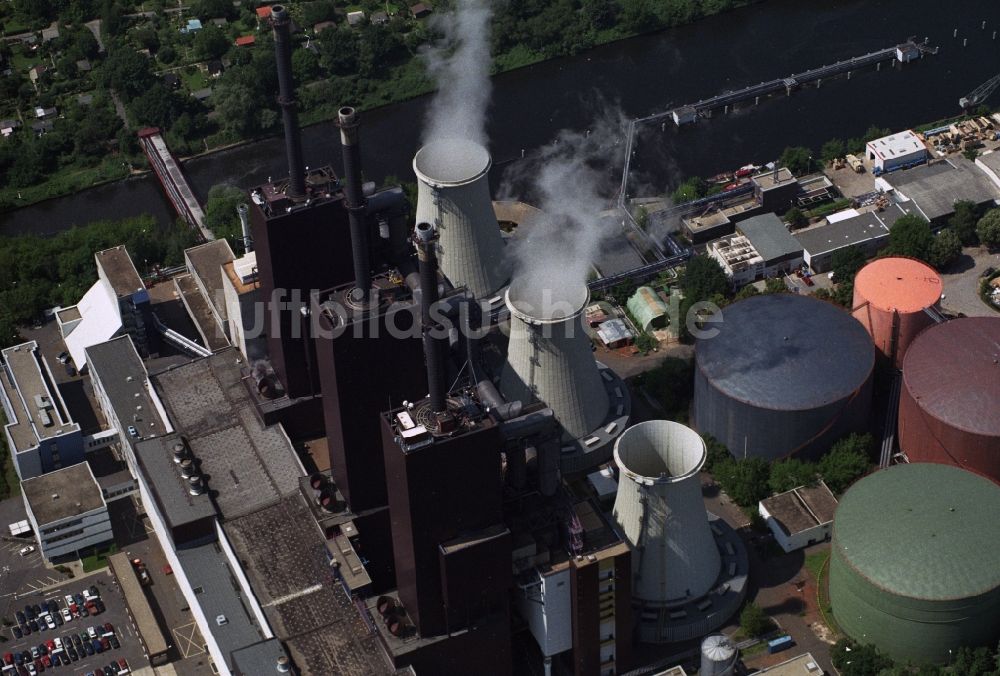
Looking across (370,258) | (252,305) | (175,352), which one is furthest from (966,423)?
(175,352)

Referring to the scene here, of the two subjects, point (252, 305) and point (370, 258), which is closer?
point (370, 258)

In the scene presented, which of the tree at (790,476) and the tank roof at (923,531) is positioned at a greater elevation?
the tank roof at (923,531)

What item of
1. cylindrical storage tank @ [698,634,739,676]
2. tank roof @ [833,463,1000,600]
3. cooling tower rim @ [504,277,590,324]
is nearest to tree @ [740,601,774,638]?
cylindrical storage tank @ [698,634,739,676]

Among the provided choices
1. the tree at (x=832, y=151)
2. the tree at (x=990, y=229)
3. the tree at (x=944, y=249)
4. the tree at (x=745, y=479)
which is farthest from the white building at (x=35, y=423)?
the tree at (x=990, y=229)

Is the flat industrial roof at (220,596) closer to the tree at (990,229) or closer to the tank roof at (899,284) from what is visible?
the tank roof at (899,284)

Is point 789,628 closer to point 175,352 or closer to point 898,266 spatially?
point 898,266

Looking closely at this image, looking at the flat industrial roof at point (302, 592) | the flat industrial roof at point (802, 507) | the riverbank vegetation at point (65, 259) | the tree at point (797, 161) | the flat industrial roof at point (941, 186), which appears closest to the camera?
the flat industrial roof at point (302, 592)

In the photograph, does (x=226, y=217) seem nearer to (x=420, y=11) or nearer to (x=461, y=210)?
(x=461, y=210)

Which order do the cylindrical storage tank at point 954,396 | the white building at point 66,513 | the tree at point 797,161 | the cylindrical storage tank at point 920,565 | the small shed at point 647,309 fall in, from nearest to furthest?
the cylindrical storage tank at point 920,565 → the cylindrical storage tank at point 954,396 → the white building at point 66,513 → the small shed at point 647,309 → the tree at point 797,161
